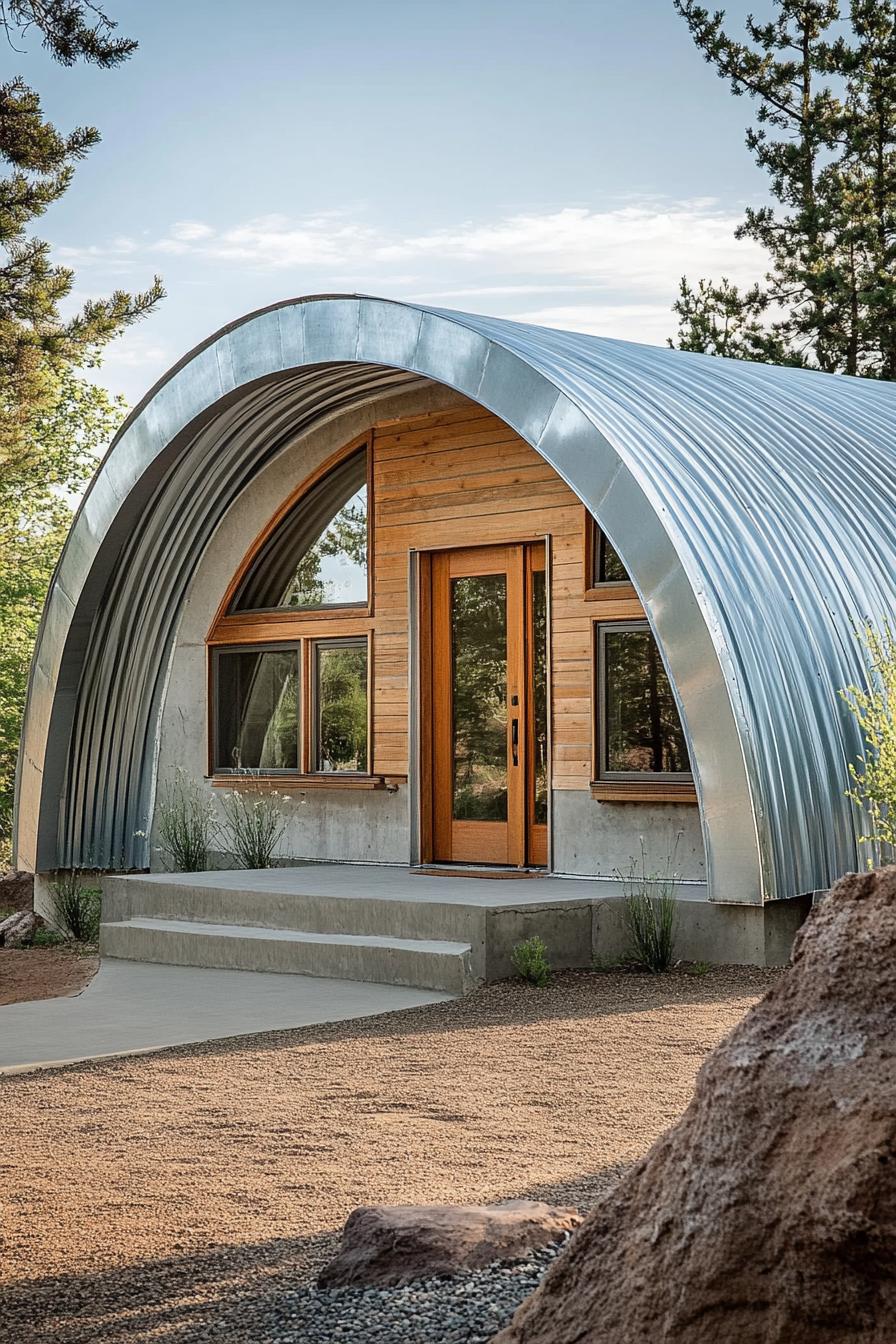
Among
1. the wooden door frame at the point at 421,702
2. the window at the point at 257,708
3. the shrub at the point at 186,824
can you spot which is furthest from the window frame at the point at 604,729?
the shrub at the point at 186,824

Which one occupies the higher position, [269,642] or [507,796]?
[269,642]

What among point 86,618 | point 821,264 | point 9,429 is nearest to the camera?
point 86,618

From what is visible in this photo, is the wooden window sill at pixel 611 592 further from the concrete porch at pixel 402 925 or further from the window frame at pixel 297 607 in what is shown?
the window frame at pixel 297 607

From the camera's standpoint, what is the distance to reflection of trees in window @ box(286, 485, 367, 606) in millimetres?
14039

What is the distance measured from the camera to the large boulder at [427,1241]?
386 centimetres

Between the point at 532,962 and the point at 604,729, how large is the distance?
9.53ft

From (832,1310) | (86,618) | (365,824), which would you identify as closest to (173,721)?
(86,618)

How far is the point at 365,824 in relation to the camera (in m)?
13.7

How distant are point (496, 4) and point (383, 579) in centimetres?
989

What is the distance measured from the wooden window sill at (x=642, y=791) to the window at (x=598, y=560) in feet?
4.91

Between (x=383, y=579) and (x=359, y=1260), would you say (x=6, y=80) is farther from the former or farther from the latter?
(x=359, y=1260)

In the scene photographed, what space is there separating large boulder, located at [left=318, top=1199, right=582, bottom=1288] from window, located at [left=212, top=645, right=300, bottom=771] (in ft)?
34.3

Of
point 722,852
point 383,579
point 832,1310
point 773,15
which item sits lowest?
point 832,1310

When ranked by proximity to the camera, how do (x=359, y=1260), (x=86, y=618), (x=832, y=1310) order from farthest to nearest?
(x=86, y=618)
(x=359, y=1260)
(x=832, y=1310)
